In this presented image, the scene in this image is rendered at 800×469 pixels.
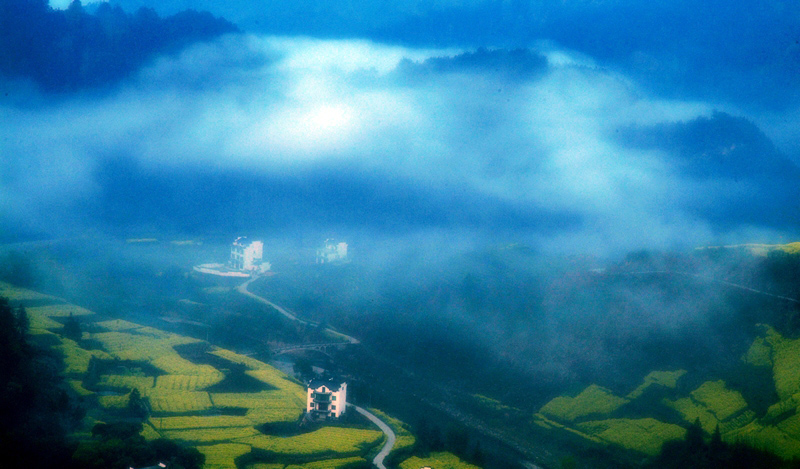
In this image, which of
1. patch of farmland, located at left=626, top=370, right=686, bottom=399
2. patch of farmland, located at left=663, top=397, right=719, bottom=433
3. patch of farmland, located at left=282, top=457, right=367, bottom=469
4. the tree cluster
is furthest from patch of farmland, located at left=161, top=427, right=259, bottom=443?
patch of farmland, located at left=663, top=397, right=719, bottom=433

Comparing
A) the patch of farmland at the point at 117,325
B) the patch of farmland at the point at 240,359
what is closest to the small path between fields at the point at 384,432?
the patch of farmland at the point at 240,359

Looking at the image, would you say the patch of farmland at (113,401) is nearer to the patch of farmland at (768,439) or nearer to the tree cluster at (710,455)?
the tree cluster at (710,455)

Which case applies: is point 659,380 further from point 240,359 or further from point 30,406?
point 30,406

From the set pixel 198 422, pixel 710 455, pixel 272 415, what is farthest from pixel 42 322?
pixel 710 455

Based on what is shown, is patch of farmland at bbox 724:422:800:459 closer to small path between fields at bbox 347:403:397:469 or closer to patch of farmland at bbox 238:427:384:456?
small path between fields at bbox 347:403:397:469

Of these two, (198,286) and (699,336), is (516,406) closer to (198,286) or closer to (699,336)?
(699,336)

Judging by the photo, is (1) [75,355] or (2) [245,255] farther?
(2) [245,255]
